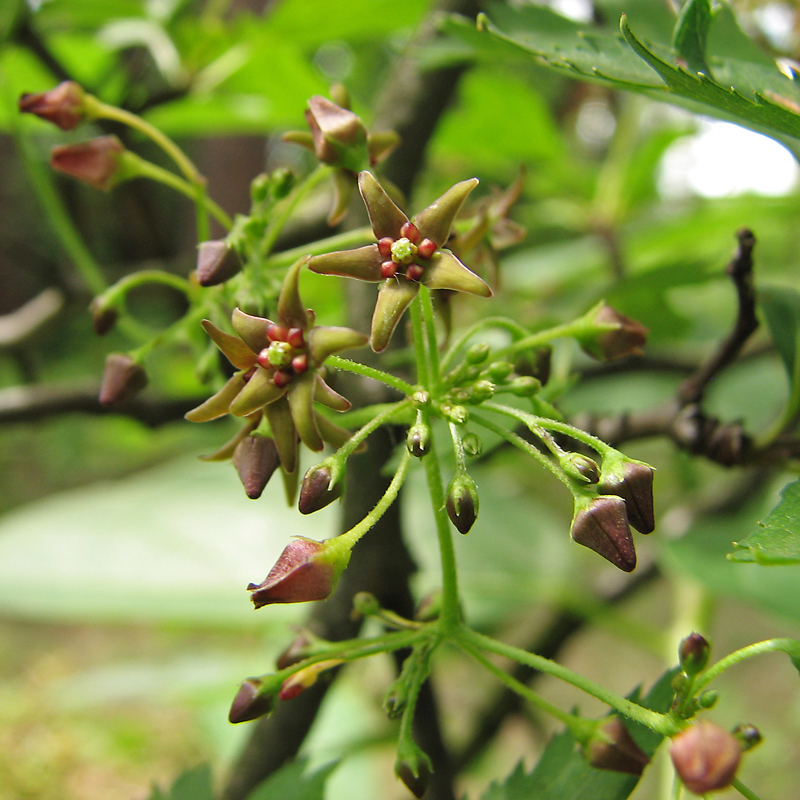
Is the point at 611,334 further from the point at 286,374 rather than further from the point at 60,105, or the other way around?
the point at 60,105

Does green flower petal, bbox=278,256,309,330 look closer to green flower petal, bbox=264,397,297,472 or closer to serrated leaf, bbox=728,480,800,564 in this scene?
green flower petal, bbox=264,397,297,472

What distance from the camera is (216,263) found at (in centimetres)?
44

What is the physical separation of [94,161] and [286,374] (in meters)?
0.31

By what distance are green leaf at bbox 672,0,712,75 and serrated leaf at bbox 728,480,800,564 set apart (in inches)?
10.6

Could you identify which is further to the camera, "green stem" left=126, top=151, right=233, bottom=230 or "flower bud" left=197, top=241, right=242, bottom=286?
"green stem" left=126, top=151, right=233, bottom=230

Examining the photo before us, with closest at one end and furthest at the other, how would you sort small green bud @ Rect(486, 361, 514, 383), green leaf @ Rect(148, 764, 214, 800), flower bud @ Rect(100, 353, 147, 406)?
small green bud @ Rect(486, 361, 514, 383), flower bud @ Rect(100, 353, 147, 406), green leaf @ Rect(148, 764, 214, 800)

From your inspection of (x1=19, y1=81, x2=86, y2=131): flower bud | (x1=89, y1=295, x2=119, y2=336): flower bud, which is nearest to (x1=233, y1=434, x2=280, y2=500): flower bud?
(x1=89, y1=295, x2=119, y2=336): flower bud

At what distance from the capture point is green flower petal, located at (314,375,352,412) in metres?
0.37

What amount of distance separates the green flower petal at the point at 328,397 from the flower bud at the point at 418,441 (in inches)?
1.5

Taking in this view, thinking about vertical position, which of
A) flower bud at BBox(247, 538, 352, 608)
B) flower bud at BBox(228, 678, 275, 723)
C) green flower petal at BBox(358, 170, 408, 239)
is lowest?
flower bud at BBox(228, 678, 275, 723)

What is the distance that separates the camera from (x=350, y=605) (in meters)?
0.64

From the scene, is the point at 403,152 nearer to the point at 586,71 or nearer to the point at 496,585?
the point at 586,71

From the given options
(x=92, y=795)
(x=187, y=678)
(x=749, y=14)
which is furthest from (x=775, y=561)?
(x=92, y=795)

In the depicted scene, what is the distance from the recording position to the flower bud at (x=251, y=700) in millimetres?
415
